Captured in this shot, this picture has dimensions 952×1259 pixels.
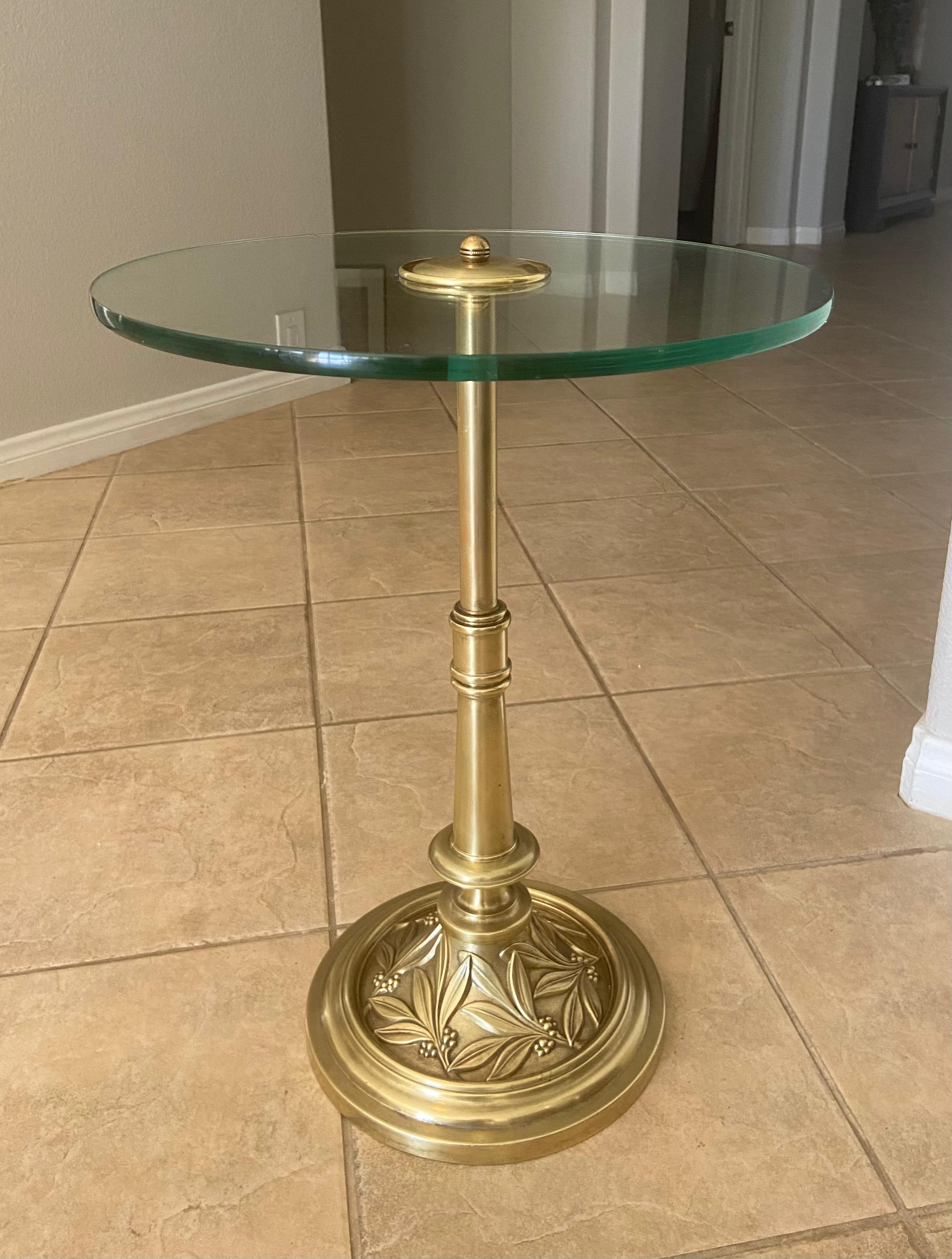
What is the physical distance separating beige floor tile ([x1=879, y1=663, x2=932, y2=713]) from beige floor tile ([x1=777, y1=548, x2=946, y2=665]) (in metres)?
0.02

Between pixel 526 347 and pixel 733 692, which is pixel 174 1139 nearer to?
pixel 526 347

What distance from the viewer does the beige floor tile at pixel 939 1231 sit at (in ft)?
2.83

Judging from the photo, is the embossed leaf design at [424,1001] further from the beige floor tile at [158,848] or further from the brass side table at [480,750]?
the beige floor tile at [158,848]

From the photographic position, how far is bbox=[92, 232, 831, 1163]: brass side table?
29.8 inches

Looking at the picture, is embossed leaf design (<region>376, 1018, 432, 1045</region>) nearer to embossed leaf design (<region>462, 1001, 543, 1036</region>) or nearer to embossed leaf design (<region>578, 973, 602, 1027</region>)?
embossed leaf design (<region>462, 1001, 543, 1036</region>)

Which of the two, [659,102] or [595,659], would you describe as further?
[659,102]

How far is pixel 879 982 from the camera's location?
1131mm

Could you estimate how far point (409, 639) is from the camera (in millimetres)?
1844

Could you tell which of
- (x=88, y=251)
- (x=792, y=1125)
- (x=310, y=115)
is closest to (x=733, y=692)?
(x=792, y=1125)

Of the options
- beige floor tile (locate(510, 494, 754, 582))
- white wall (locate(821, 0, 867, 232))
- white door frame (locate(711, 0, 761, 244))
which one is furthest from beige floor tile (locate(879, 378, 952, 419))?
white wall (locate(821, 0, 867, 232))

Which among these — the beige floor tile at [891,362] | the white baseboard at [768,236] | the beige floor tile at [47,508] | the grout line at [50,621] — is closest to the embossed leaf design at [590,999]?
the grout line at [50,621]

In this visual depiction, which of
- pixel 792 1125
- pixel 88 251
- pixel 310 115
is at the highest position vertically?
pixel 310 115

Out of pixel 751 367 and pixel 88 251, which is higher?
pixel 88 251

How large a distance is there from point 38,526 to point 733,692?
150 cm
